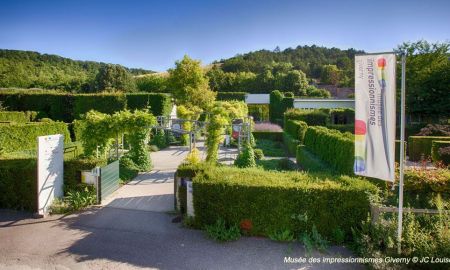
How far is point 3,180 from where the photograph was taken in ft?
31.8

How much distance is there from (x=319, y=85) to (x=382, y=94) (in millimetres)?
61753

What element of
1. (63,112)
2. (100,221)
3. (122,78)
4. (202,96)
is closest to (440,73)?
(202,96)

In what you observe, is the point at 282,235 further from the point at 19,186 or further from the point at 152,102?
the point at 152,102

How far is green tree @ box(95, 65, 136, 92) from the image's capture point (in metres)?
45.4

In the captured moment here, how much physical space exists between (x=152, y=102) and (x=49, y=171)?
770 inches

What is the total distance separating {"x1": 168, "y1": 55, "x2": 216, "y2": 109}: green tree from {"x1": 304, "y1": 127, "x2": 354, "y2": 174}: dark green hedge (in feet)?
62.3

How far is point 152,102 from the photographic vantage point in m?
28.4

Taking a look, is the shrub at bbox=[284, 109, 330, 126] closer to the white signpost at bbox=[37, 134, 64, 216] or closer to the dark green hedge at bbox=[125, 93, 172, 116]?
the dark green hedge at bbox=[125, 93, 172, 116]

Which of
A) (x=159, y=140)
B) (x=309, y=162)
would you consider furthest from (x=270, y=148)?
(x=309, y=162)

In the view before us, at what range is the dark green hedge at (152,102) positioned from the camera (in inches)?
1113

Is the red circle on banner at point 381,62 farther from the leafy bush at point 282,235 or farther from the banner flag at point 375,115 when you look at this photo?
the leafy bush at point 282,235

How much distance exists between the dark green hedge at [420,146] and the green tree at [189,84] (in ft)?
63.2

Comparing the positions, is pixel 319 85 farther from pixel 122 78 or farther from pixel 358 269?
pixel 358 269

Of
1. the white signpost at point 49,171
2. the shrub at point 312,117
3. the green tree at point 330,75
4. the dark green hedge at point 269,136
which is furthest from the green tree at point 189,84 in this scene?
the green tree at point 330,75
